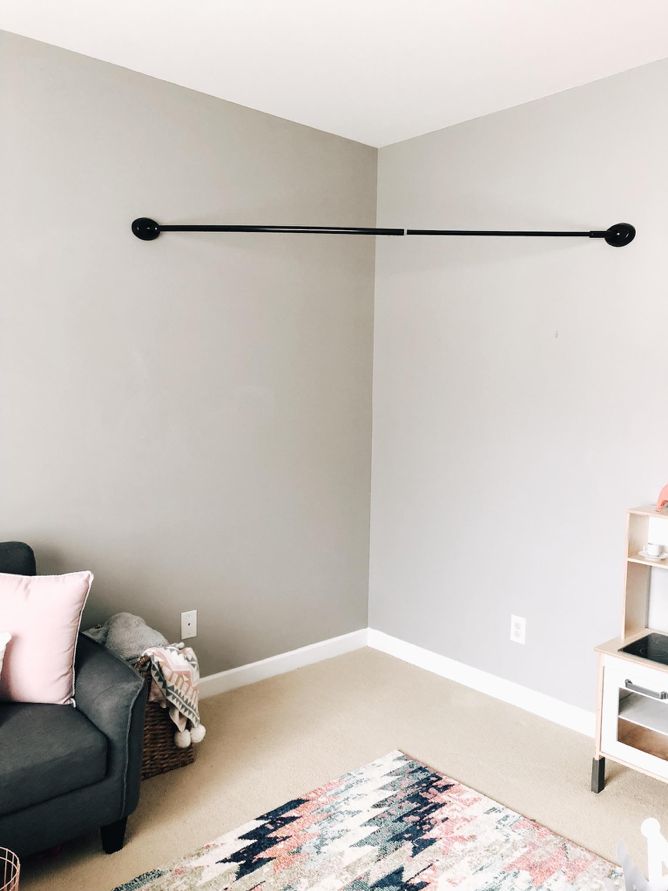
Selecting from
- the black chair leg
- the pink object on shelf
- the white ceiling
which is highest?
the white ceiling

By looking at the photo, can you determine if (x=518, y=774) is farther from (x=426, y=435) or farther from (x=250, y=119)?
(x=250, y=119)

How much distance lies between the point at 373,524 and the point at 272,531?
0.62 meters

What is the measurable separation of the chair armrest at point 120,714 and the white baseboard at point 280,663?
102cm

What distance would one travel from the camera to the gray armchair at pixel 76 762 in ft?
6.30

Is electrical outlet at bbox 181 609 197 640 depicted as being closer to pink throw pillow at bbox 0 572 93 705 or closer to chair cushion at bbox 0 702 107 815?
pink throw pillow at bbox 0 572 93 705

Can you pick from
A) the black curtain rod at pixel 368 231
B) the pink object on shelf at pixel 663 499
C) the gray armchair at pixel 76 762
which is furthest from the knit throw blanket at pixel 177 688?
the pink object on shelf at pixel 663 499

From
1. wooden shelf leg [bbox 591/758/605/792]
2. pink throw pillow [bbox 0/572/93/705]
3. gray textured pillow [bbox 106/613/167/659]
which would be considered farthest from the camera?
gray textured pillow [bbox 106/613/167/659]

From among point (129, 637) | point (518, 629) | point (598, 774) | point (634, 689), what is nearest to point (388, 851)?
point (598, 774)

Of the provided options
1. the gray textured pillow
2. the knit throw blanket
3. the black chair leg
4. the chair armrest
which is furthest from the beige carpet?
the gray textured pillow

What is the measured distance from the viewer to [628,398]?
2.77 m

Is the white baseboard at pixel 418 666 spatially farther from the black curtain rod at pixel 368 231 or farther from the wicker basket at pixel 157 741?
the black curtain rod at pixel 368 231

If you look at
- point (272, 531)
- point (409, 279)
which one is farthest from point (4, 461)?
point (409, 279)

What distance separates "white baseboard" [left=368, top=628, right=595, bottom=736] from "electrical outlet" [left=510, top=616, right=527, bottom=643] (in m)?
0.19

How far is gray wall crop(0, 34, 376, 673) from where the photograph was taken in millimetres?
2625
